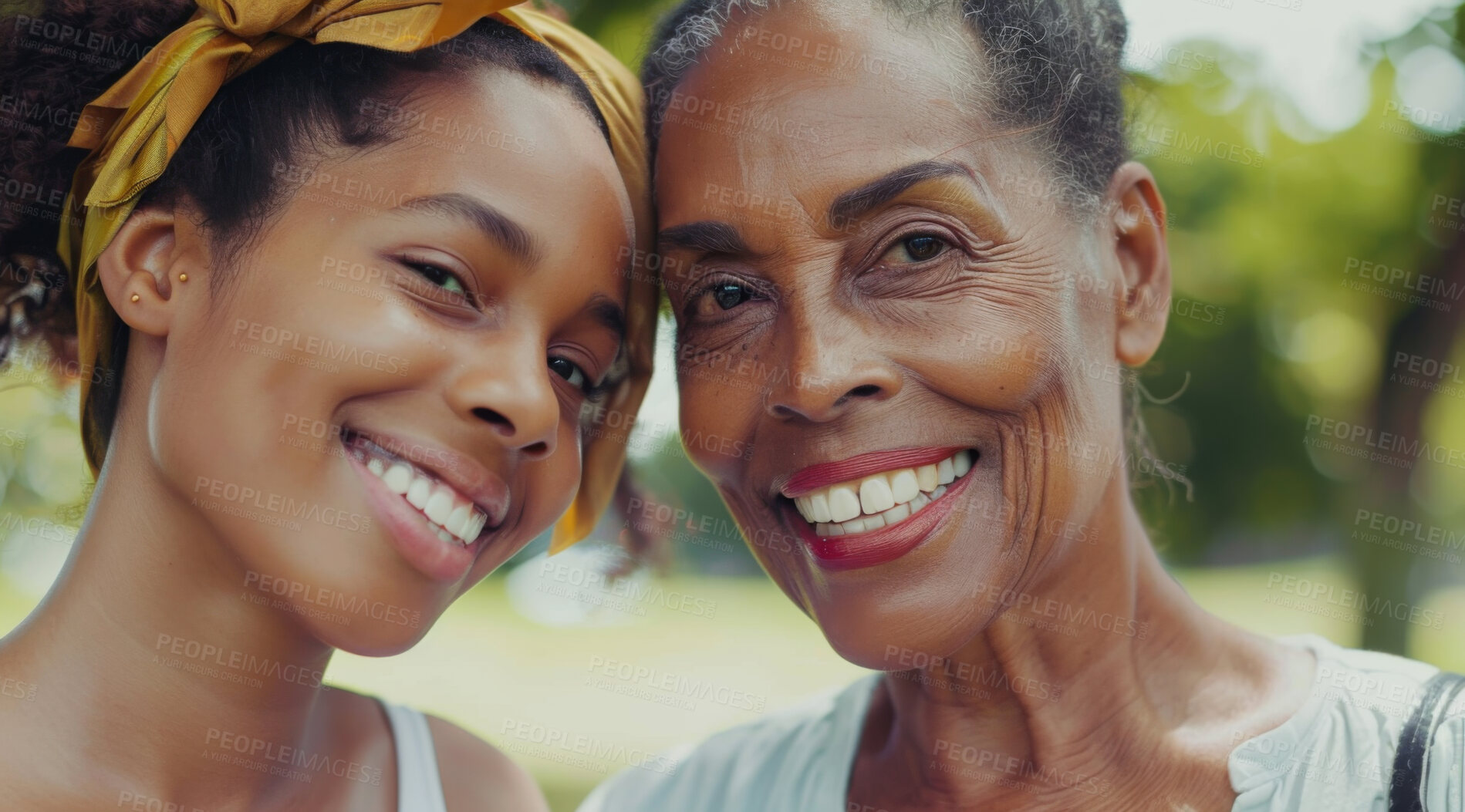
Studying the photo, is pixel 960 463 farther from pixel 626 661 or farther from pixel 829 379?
pixel 626 661

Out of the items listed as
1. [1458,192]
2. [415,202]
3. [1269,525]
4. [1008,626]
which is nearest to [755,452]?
[1008,626]

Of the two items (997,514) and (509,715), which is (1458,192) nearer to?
(997,514)

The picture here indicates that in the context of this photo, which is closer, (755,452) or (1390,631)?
(755,452)

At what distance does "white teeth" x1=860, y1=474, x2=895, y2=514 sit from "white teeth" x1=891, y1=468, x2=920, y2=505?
0.01 m

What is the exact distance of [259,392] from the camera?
2.11 m

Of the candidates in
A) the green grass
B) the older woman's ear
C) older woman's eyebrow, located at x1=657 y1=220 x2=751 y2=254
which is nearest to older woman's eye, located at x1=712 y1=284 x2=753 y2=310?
older woman's eyebrow, located at x1=657 y1=220 x2=751 y2=254

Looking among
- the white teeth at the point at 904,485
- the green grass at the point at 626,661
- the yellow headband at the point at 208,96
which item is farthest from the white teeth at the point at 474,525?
the green grass at the point at 626,661

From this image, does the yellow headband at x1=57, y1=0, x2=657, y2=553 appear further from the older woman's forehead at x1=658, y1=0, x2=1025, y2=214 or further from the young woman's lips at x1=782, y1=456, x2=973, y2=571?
the young woman's lips at x1=782, y1=456, x2=973, y2=571

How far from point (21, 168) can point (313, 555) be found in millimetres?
1174

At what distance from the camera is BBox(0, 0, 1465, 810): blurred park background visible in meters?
4.26

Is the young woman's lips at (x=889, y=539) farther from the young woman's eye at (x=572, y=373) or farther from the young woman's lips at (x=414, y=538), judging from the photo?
the young woman's lips at (x=414, y=538)

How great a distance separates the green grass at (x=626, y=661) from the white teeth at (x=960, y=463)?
5.61 metres

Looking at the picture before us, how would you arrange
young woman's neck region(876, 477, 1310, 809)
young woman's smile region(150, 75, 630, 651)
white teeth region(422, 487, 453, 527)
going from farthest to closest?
young woman's neck region(876, 477, 1310, 809), white teeth region(422, 487, 453, 527), young woman's smile region(150, 75, 630, 651)

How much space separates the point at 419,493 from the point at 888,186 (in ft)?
3.61
